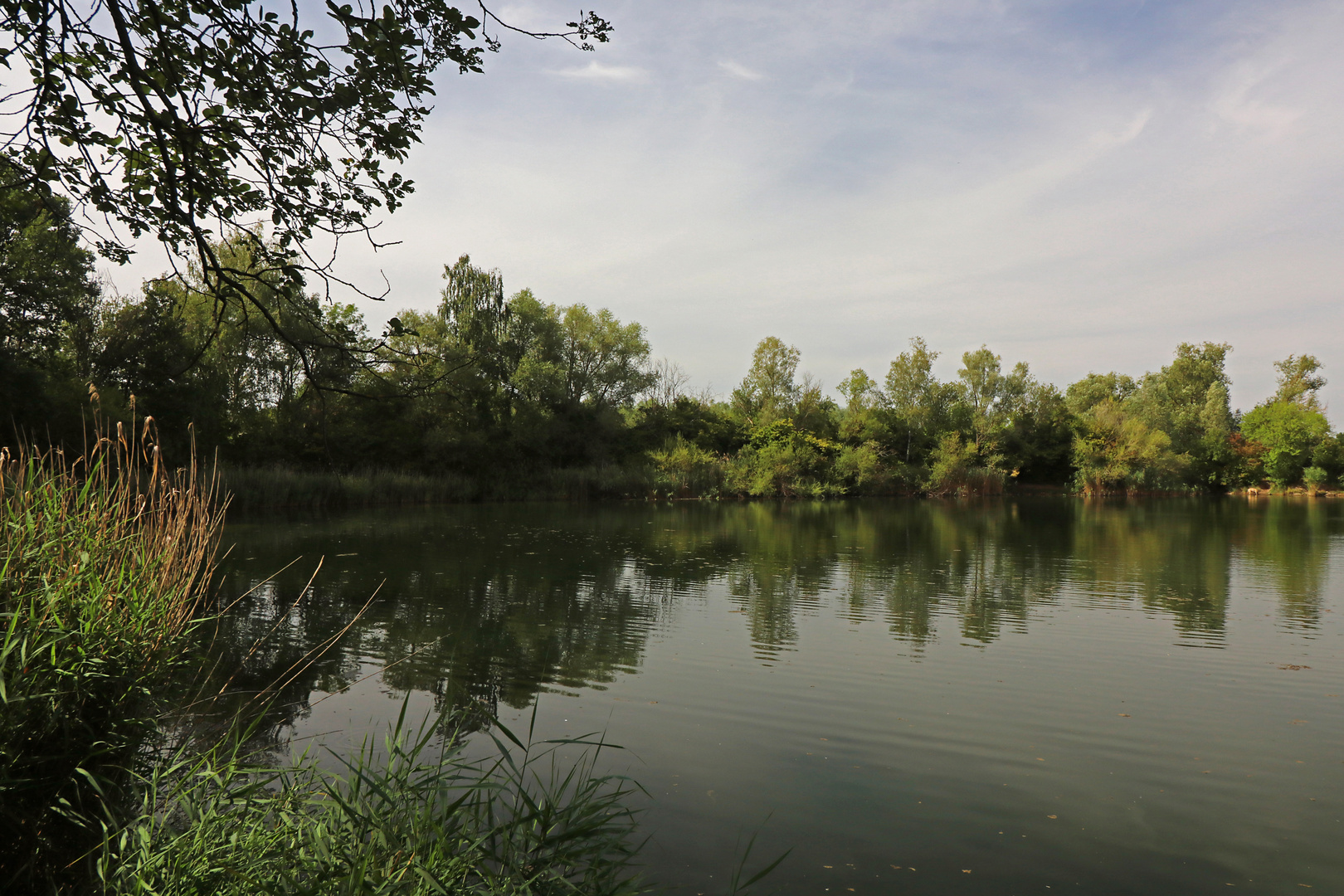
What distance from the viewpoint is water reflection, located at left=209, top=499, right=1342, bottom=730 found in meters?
7.25

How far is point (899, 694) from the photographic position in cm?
630

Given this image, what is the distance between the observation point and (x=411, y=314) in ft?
125

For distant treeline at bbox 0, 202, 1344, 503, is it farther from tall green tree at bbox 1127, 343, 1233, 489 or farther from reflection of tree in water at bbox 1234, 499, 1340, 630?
reflection of tree in water at bbox 1234, 499, 1340, 630

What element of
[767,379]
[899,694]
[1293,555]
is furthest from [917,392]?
[899,694]

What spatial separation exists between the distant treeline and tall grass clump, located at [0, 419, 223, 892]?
456 inches

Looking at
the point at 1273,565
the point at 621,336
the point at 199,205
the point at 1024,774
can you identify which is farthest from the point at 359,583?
the point at 621,336

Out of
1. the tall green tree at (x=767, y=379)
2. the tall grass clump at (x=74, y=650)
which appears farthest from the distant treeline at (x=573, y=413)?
the tall grass clump at (x=74, y=650)

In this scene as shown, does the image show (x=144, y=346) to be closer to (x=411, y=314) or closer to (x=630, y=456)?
(x=411, y=314)

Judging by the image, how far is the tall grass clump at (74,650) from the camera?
2.83 metres

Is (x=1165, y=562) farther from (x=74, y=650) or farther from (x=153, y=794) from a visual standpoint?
(x=74, y=650)

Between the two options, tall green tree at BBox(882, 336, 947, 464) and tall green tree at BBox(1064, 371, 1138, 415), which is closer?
tall green tree at BBox(882, 336, 947, 464)

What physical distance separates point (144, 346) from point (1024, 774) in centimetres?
2710

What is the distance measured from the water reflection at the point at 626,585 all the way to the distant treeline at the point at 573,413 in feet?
13.3

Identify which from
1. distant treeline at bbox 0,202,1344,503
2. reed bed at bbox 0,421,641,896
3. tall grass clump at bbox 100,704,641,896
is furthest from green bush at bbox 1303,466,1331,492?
tall grass clump at bbox 100,704,641,896
